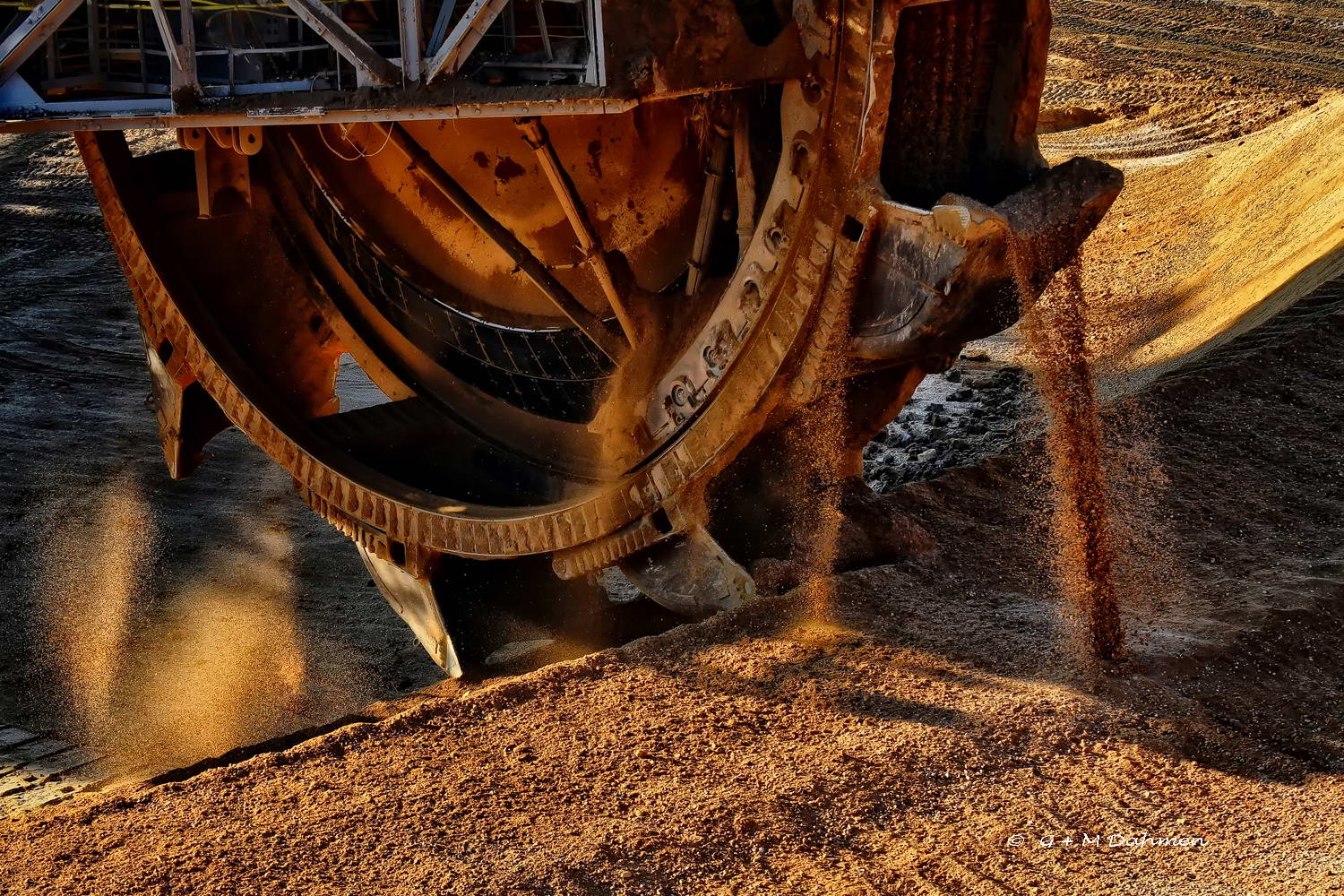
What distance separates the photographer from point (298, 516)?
28.9 ft

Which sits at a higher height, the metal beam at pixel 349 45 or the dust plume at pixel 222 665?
the metal beam at pixel 349 45

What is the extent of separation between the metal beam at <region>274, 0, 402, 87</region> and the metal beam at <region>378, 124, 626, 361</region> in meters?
1.07

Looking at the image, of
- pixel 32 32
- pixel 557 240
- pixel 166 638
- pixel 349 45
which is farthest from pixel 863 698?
pixel 166 638

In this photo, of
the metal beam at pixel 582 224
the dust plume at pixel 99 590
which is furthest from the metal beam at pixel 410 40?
the dust plume at pixel 99 590

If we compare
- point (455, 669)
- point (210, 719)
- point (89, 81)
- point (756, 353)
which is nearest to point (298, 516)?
point (210, 719)

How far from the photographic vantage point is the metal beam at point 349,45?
4363 millimetres

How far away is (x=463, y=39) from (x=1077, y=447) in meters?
2.32

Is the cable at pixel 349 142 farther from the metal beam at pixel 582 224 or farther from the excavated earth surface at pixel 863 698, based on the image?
the excavated earth surface at pixel 863 698

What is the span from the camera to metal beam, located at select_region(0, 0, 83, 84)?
475 centimetres

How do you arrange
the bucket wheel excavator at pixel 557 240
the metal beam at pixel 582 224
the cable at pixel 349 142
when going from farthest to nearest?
the cable at pixel 349 142 → the metal beam at pixel 582 224 → the bucket wheel excavator at pixel 557 240

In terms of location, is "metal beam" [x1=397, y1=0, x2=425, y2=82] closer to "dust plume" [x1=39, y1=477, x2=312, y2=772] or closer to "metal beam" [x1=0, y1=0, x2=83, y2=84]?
"metal beam" [x1=0, y1=0, x2=83, y2=84]

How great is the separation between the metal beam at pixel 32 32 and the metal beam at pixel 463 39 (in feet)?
4.46

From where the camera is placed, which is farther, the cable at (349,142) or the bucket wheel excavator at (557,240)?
the cable at (349,142)

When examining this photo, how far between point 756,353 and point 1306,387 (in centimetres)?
Answer: 298
